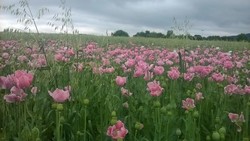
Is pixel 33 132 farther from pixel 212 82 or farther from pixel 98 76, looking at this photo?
pixel 212 82

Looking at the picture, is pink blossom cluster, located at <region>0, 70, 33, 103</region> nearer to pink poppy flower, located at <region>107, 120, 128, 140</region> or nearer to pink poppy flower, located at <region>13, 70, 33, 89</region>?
pink poppy flower, located at <region>13, 70, 33, 89</region>

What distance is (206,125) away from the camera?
9.31 feet

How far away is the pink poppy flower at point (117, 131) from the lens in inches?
71.1

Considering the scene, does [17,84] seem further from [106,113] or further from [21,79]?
[106,113]

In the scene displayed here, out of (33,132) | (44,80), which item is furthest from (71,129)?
(44,80)

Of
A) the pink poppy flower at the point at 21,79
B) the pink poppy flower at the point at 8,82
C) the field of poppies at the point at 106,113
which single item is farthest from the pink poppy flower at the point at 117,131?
the pink poppy flower at the point at 8,82

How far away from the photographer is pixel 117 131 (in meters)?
1.83

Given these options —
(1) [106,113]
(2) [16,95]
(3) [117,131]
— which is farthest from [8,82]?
(3) [117,131]

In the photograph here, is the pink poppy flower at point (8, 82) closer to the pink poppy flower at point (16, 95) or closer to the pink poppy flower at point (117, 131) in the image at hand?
the pink poppy flower at point (16, 95)

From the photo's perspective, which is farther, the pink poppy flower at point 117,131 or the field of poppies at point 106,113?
the field of poppies at point 106,113

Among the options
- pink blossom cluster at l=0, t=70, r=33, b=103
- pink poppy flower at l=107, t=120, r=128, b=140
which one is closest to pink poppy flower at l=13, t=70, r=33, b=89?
pink blossom cluster at l=0, t=70, r=33, b=103

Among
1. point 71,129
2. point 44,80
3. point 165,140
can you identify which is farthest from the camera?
point 44,80

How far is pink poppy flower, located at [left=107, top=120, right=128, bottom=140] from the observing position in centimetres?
180

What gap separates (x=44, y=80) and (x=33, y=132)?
4.08 feet
